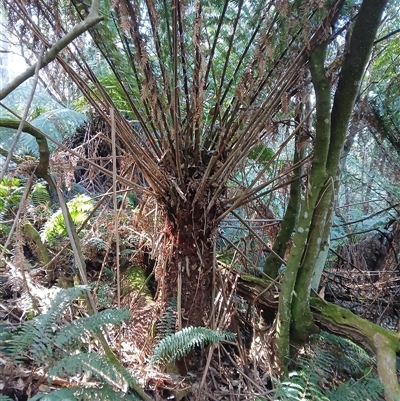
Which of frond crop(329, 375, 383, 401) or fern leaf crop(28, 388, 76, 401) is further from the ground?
frond crop(329, 375, 383, 401)

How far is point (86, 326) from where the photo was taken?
1.20m

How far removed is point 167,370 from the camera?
1.48 meters

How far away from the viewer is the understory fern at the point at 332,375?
1250 millimetres

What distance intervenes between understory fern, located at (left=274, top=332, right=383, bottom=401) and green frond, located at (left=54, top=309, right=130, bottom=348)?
0.63 meters

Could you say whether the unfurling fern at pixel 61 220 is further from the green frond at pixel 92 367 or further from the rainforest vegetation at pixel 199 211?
the green frond at pixel 92 367

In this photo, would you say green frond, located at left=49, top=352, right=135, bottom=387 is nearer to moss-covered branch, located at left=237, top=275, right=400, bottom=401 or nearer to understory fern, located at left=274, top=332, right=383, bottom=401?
understory fern, located at left=274, top=332, right=383, bottom=401

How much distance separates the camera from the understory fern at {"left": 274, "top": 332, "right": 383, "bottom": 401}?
1.25m

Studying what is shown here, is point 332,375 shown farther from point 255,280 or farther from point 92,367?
point 92,367

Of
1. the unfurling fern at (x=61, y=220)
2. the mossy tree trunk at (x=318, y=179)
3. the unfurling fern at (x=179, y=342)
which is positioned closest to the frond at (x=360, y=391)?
the mossy tree trunk at (x=318, y=179)

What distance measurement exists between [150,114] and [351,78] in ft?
2.92

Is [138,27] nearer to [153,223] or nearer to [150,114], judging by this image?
[150,114]

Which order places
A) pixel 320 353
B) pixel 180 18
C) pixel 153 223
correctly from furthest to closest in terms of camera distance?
pixel 153 223, pixel 320 353, pixel 180 18

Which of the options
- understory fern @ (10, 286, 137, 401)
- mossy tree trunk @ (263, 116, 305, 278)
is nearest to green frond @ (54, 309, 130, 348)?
understory fern @ (10, 286, 137, 401)

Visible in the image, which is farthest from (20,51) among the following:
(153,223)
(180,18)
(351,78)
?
(351,78)
